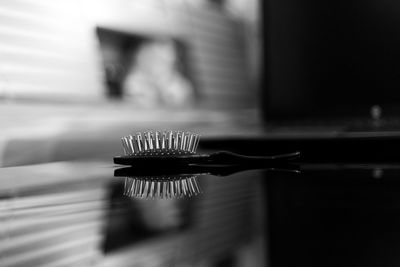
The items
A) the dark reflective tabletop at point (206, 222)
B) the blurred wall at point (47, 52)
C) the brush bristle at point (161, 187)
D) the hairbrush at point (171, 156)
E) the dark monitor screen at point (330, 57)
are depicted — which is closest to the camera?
the dark reflective tabletop at point (206, 222)

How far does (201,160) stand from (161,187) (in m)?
0.16

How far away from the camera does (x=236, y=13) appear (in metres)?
2.23

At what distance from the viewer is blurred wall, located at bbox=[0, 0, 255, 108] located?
1.19m

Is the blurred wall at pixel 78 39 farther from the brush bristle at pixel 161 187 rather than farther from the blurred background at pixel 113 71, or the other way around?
the brush bristle at pixel 161 187

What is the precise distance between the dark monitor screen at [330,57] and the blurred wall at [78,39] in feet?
0.93

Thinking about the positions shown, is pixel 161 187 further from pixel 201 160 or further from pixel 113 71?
pixel 113 71

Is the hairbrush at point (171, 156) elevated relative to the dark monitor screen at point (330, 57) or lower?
lower

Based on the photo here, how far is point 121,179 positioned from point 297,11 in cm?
169

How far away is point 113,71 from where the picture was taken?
4.96ft

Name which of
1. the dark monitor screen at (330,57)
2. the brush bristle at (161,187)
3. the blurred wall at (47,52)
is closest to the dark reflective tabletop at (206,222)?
the brush bristle at (161,187)

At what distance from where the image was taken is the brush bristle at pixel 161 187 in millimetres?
499

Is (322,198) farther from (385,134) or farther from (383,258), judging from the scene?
(385,134)

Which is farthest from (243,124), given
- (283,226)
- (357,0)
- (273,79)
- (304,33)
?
(283,226)

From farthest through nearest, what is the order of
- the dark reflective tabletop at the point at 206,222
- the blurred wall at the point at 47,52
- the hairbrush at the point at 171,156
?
the blurred wall at the point at 47,52 → the hairbrush at the point at 171,156 → the dark reflective tabletop at the point at 206,222
